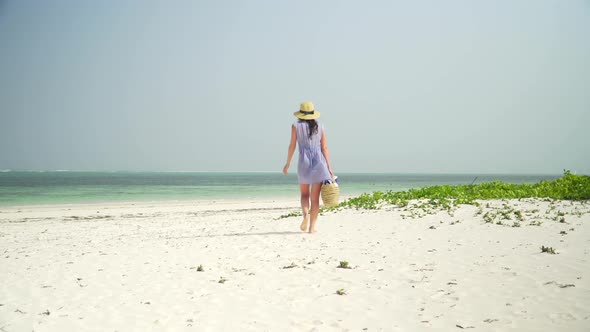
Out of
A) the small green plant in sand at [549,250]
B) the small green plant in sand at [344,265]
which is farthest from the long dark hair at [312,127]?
the small green plant in sand at [549,250]

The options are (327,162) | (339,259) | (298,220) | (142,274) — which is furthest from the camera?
(298,220)

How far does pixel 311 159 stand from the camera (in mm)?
9008

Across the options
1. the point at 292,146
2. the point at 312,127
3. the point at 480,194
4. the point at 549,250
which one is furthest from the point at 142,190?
the point at 549,250

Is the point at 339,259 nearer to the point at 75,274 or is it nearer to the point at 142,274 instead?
the point at 142,274

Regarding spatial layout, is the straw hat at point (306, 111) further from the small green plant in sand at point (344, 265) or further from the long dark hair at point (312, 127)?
the small green plant in sand at point (344, 265)

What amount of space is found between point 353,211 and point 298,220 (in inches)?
92.2

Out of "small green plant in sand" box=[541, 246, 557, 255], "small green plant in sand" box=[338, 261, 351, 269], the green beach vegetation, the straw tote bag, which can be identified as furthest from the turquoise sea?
"small green plant in sand" box=[338, 261, 351, 269]

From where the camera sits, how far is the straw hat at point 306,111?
8828 mm

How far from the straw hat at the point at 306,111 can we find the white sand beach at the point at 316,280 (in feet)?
8.67

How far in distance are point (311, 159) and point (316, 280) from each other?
360cm

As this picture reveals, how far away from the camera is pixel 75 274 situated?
22.0 feet


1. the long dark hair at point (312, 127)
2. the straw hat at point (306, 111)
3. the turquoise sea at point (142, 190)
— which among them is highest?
the straw hat at point (306, 111)

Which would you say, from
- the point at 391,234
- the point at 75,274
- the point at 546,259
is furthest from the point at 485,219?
the point at 75,274

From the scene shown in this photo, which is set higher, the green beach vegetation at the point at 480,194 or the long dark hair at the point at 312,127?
the long dark hair at the point at 312,127
